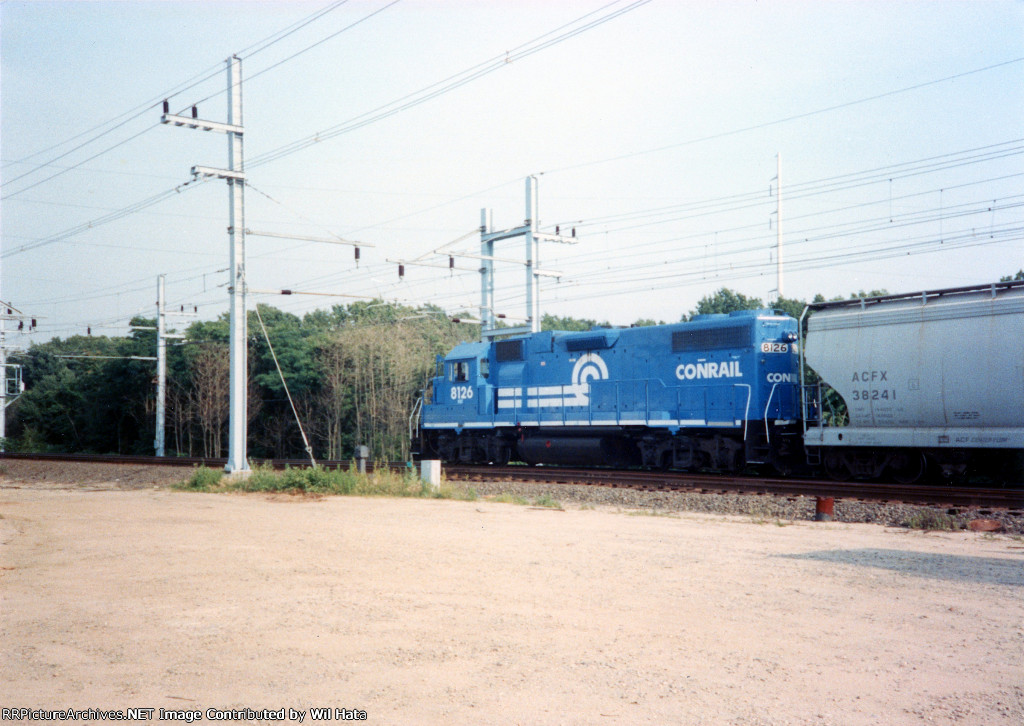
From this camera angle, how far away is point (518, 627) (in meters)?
5.86

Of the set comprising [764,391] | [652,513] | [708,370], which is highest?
[708,370]

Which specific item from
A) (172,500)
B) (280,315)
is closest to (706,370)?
(172,500)

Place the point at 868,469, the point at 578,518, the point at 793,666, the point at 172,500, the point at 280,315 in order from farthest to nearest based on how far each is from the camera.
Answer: the point at 280,315 → the point at 868,469 → the point at 172,500 → the point at 578,518 → the point at 793,666

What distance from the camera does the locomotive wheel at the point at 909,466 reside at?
16875 millimetres

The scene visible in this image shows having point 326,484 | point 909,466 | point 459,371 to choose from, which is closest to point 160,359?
point 459,371

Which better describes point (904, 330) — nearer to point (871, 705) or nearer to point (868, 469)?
point (868, 469)

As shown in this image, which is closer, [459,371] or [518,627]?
[518,627]

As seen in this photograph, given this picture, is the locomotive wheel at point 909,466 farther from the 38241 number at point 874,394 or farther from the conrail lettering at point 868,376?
the conrail lettering at point 868,376

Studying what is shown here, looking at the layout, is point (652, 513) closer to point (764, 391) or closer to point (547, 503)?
point (547, 503)

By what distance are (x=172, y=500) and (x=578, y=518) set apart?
8620mm

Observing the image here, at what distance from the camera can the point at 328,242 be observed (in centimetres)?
2095

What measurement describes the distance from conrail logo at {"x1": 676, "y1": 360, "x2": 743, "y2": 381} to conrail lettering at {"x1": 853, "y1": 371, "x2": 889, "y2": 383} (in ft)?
9.37

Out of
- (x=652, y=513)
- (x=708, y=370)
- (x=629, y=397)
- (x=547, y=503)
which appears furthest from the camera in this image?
(x=629, y=397)

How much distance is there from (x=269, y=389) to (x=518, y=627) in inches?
1802
